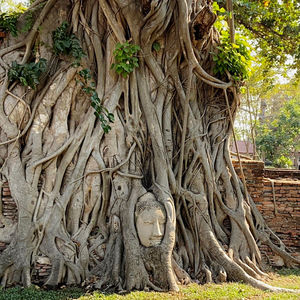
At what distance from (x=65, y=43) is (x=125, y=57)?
854mm

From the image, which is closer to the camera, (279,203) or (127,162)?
(127,162)

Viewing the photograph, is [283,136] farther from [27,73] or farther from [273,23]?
[27,73]

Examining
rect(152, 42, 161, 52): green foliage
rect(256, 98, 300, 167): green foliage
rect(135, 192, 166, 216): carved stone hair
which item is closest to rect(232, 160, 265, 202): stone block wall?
rect(135, 192, 166, 216): carved stone hair

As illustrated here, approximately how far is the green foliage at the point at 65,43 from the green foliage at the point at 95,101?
0.81ft

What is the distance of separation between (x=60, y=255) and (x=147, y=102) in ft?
7.39

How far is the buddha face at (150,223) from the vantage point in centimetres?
356

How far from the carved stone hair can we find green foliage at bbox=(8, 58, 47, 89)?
2034 millimetres

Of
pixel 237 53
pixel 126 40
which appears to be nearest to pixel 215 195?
pixel 237 53

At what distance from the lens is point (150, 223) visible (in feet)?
11.7

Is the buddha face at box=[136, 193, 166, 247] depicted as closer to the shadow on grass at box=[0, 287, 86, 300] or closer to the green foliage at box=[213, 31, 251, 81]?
the shadow on grass at box=[0, 287, 86, 300]

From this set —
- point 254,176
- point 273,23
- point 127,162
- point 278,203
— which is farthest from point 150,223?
point 273,23

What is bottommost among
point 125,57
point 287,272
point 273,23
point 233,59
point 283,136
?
point 287,272

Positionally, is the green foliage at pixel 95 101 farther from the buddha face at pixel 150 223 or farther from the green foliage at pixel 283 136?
the green foliage at pixel 283 136

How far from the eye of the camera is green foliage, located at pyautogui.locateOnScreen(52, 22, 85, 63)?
4180mm
